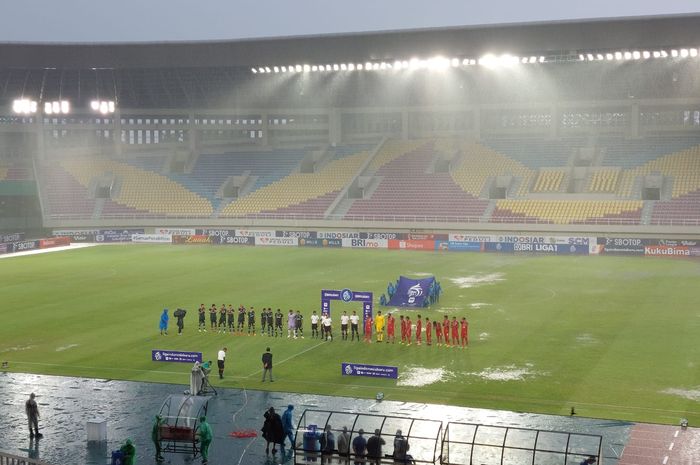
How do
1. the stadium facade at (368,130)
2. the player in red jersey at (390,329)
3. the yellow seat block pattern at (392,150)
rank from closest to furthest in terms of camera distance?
the player in red jersey at (390,329) → the stadium facade at (368,130) → the yellow seat block pattern at (392,150)

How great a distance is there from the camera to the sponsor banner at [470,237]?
71.0 meters

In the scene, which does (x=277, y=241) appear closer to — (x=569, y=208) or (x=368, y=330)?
(x=569, y=208)

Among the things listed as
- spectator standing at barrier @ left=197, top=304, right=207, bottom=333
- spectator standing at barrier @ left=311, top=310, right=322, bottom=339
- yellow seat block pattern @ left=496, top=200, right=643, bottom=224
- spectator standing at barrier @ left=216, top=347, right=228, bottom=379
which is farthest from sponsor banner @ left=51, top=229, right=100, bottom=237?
spectator standing at barrier @ left=216, top=347, right=228, bottom=379

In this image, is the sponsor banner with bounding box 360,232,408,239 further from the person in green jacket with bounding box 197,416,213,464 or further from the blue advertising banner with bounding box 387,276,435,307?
the person in green jacket with bounding box 197,416,213,464

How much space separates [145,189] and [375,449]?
71.7m

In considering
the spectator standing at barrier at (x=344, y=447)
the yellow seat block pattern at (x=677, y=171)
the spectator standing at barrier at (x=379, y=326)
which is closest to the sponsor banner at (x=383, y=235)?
the yellow seat block pattern at (x=677, y=171)

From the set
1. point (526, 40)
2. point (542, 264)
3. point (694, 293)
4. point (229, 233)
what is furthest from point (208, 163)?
point (694, 293)

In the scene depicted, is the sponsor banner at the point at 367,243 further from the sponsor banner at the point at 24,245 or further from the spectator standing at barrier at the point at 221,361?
the spectator standing at barrier at the point at 221,361

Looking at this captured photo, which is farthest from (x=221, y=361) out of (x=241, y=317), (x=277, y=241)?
(x=277, y=241)

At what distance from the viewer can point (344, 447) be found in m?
21.1

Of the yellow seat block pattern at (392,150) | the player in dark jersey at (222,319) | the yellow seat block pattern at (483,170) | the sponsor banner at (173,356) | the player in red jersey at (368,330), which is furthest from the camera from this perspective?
the yellow seat block pattern at (392,150)

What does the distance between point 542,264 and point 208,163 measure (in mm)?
43242

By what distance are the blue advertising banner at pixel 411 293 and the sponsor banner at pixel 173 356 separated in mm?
14418

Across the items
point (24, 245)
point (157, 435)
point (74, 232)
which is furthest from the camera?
point (74, 232)
